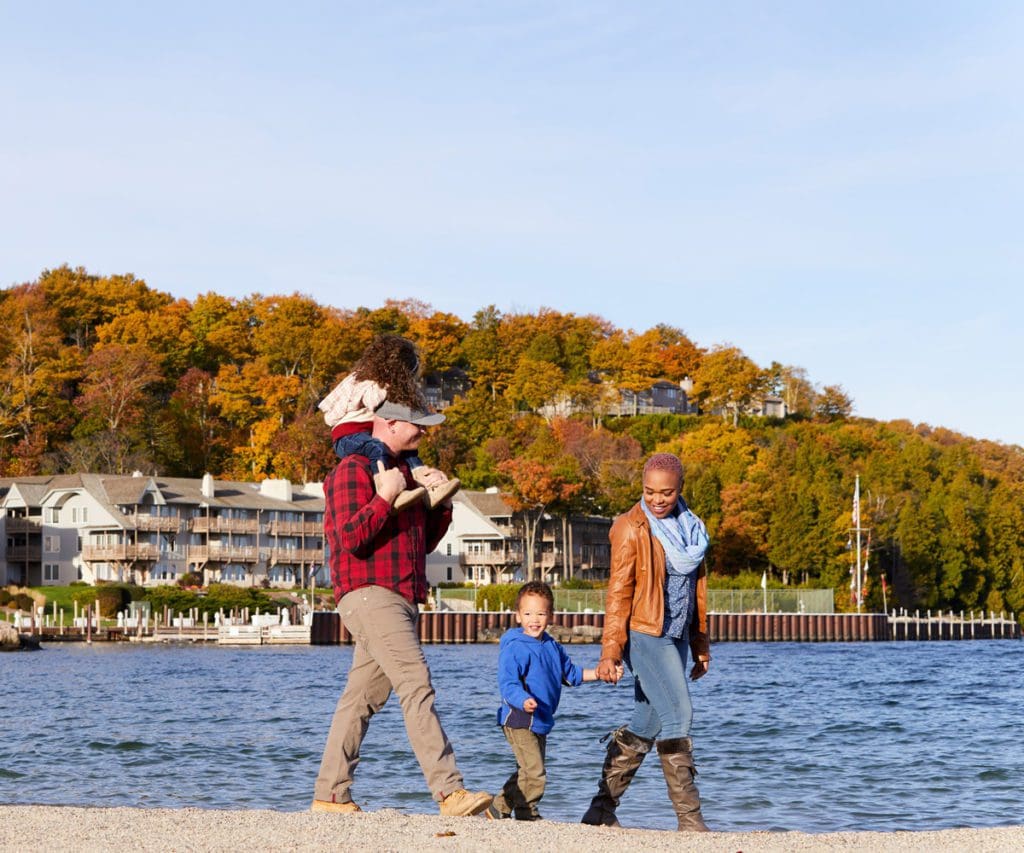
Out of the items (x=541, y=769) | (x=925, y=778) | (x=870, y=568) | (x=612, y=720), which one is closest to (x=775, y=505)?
(x=870, y=568)

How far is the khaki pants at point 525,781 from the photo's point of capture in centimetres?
1076

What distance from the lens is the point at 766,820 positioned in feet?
50.4

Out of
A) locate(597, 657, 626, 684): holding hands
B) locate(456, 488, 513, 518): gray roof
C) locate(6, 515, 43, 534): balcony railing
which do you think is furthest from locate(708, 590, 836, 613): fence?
locate(597, 657, 626, 684): holding hands

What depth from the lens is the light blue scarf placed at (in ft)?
34.2

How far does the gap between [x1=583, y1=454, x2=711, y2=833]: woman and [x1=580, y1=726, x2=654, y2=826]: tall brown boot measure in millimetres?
15

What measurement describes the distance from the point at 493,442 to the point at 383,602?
10184 centimetres

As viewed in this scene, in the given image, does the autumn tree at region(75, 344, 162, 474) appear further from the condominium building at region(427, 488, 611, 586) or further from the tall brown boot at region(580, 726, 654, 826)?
the tall brown boot at region(580, 726, 654, 826)

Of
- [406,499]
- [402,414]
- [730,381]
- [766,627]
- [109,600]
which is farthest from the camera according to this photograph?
[730,381]

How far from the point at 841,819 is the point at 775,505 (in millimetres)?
84823

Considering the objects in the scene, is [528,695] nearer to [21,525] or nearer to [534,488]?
[21,525]

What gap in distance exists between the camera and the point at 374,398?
1009 centimetres

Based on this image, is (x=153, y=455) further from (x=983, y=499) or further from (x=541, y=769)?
(x=541, y=769)

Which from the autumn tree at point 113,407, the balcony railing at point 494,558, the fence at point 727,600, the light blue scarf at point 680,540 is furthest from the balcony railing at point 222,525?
the light blue scarf at point 680,540

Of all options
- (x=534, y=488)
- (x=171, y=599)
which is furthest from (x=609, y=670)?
(x=534, y=488)
